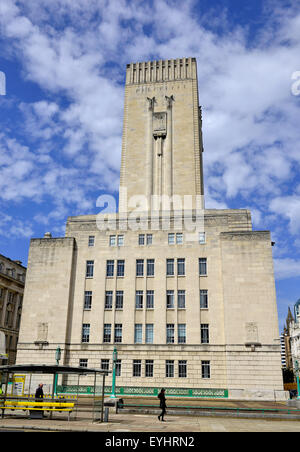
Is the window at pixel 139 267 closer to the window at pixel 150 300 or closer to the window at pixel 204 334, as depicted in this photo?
the window at pixel 150 300

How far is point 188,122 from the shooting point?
188 ft

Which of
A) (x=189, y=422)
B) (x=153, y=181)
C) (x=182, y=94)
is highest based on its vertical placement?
(x=182, y=94)

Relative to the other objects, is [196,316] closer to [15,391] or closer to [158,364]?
[158,364]

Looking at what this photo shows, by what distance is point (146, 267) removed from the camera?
46000 millimetres

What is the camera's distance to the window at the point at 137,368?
138ft

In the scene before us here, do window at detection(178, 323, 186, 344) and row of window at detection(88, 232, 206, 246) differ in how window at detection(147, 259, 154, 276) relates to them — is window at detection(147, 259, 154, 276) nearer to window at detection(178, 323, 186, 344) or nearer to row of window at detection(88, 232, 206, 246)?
row of window at detection(88, 232, 206, 246)

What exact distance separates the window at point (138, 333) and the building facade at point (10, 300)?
34.2 metres

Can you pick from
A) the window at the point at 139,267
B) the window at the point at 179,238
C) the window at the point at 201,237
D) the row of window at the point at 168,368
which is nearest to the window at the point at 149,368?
the row of window at the point at 168,368

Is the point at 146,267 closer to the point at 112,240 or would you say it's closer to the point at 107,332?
the point at 112,240

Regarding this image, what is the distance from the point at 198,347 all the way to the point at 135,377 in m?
7.53

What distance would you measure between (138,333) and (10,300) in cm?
3758
